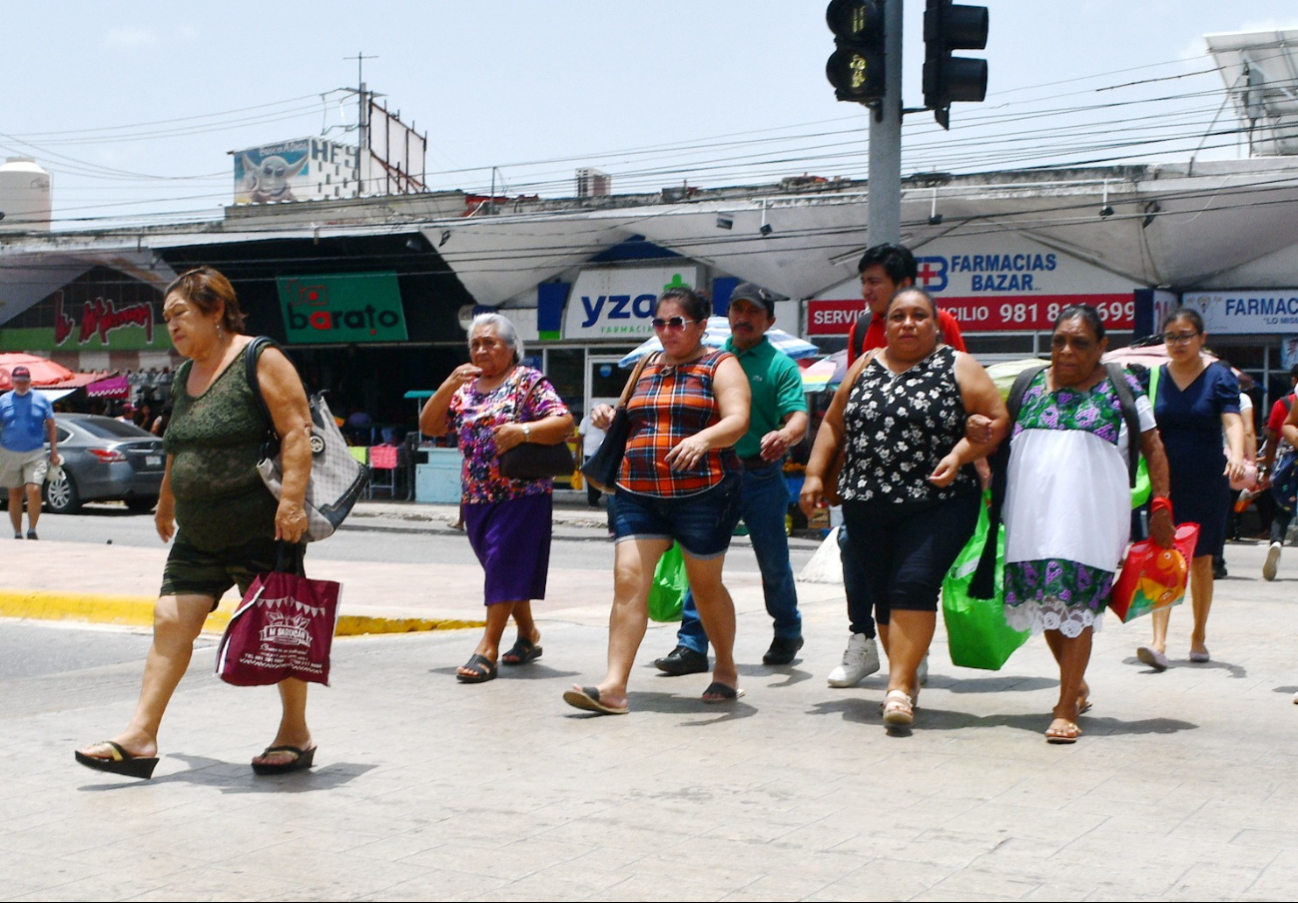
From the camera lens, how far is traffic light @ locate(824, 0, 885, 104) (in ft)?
30.5

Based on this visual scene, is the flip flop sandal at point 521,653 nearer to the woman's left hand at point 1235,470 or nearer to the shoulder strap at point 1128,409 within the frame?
the shoulder strap at point 1128,409

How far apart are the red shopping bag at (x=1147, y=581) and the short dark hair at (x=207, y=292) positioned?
346 centimetres

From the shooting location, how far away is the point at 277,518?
5.11 meters

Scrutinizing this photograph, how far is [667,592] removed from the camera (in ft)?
23.7

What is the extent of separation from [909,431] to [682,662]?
1.96m

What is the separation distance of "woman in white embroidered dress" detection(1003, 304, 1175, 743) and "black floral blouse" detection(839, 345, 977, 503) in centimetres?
27

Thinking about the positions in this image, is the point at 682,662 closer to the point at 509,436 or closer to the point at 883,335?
the point at 509,436

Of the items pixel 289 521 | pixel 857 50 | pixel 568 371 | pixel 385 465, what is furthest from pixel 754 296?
pixel 568 371

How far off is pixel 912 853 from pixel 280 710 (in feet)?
10.5

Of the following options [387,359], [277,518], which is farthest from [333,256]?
[277,518]

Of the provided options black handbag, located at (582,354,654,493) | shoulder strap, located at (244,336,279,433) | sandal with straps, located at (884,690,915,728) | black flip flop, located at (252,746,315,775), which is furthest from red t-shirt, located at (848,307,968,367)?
black flip flop, located at (252,746,315,775)

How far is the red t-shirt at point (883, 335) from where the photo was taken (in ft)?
21.5

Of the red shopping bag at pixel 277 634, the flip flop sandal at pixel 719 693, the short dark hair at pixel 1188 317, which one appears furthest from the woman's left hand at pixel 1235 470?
the red shopping bag at pixel 277 634

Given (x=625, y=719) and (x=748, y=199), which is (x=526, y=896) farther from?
(x=748, y=199)
